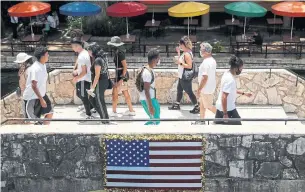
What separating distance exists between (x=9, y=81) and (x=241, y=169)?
1097 centimetres

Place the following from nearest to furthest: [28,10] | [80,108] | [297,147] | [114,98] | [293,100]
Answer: [297,147]
[114,98]
[293,100]
[80,108]
[28,10]

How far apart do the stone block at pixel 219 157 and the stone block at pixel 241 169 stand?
0.10 m

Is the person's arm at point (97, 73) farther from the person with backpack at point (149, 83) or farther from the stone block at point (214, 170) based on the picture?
the stone block at point (214, 170)

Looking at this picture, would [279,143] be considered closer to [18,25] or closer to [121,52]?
[121,52]

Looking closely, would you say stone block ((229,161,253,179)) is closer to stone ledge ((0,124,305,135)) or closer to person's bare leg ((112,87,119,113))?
stone ledge ((0,124,305,135))

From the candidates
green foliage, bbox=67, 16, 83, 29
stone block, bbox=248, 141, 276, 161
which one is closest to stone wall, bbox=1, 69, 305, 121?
stone block, bbox=248, 141, 276, 161

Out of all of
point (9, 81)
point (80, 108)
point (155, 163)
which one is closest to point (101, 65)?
point (80, 108)

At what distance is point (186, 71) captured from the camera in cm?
1147

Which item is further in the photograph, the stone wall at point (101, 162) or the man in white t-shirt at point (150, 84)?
the man in white t-shirt at point (150, 84)

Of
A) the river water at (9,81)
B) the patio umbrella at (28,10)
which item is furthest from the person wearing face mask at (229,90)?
the patio umbrella at (28,10)

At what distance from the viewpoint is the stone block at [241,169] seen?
334 inches

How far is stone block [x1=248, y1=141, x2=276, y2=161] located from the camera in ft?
27.5

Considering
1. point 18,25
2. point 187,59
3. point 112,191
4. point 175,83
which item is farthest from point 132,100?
point 18,25

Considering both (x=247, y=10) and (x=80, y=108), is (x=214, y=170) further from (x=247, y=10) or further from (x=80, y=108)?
(x=247, y=10)
